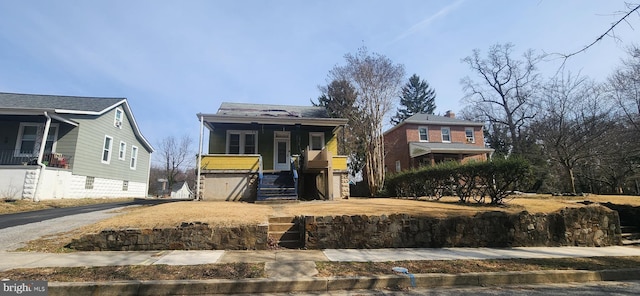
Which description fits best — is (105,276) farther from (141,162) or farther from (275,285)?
(141,162)

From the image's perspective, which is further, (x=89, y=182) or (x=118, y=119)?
(x=118, y=119)

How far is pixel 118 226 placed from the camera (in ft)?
21.0

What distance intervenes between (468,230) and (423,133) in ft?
65.1

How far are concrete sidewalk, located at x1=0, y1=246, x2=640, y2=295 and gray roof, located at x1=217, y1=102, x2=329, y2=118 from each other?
1249 centimetres

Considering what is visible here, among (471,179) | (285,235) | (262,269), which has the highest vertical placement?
(471,179)

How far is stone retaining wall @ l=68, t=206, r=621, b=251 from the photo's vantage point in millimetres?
6238

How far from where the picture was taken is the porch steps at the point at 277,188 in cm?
1213

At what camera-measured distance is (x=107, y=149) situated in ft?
63.7

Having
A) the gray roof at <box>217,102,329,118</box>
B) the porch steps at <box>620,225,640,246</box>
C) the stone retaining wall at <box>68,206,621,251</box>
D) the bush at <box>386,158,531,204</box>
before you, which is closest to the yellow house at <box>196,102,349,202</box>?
the gray roof at <box>217,102,329,118</box>

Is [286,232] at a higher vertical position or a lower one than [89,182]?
lower

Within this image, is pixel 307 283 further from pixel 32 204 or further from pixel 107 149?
pixel 107 149

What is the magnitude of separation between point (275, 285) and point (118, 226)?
437cm

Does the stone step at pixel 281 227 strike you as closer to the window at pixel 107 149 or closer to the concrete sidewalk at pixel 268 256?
the concrete sidewalk at pixel 268 256

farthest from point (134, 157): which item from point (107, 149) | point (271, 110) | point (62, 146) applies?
point (271, 110)
